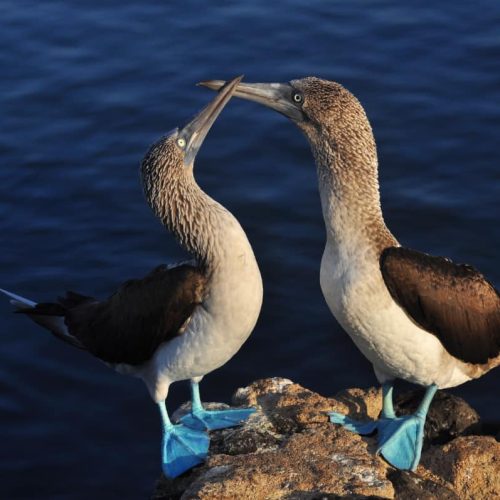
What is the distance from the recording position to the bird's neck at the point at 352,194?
7.08 metres

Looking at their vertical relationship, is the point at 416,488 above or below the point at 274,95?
below

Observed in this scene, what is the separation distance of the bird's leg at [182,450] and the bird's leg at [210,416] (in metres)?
0.10

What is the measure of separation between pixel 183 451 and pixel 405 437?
1405mm

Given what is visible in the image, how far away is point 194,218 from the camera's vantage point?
7113mm

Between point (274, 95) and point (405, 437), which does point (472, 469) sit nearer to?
point (405, 437)

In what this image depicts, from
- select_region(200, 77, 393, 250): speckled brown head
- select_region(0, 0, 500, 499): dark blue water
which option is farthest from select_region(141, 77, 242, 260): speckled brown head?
select_region(0, 0, 500, 499): dark blue water

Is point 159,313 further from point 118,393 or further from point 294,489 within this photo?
point 118,393

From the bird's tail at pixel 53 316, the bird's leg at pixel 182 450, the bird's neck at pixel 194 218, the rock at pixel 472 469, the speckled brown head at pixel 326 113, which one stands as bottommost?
the bird's leg at pixel 182 450

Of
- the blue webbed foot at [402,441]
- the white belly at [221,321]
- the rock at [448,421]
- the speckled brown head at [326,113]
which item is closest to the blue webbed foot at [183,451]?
the white belly at [221,321]

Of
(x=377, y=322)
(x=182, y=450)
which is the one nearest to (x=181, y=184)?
(x=377, y=322)

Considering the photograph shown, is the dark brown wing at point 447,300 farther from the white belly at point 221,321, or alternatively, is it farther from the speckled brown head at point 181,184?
the speckled brown head at point 181,184

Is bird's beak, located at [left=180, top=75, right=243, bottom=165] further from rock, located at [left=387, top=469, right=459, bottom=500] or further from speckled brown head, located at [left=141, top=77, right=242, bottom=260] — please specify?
rock, located at [left=387, top=469, right=459, bottom=500]

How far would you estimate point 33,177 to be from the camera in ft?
40.4

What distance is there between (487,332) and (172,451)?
2.18 metres
